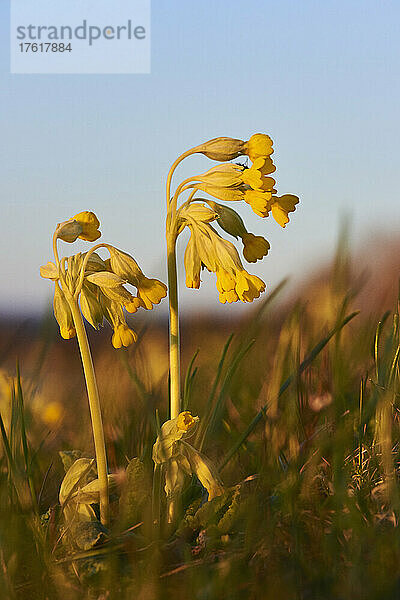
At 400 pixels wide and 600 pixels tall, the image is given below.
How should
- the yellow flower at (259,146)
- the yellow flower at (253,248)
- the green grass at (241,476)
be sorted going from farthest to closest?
the yellow flower at (253,248) < the yellow flower at (259,146) < the green grass at (241,476)

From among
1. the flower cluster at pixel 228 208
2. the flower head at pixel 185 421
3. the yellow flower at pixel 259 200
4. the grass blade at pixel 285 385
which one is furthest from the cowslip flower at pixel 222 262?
the flower head at pixel 185 421

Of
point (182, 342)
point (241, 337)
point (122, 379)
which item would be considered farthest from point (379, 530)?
point (182, 342)

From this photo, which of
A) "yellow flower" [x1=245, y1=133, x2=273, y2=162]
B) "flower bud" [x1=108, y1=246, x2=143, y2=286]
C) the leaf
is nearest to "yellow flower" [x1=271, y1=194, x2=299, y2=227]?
"yellow flower" [x1=245, y1=133, x2=273, y2=162]

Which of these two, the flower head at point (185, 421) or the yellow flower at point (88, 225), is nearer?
the flower head at point (185, 421)

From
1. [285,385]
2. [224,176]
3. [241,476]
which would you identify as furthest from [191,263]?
[241,476]

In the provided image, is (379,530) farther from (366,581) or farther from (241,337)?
(241,337)

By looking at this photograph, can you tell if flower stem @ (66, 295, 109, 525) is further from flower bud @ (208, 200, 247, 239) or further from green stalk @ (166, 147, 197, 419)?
flower bud @ (208, 200, 247, 239)

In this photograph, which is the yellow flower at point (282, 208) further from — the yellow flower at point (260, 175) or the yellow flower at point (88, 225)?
the yellow flower at point (88, 225)
